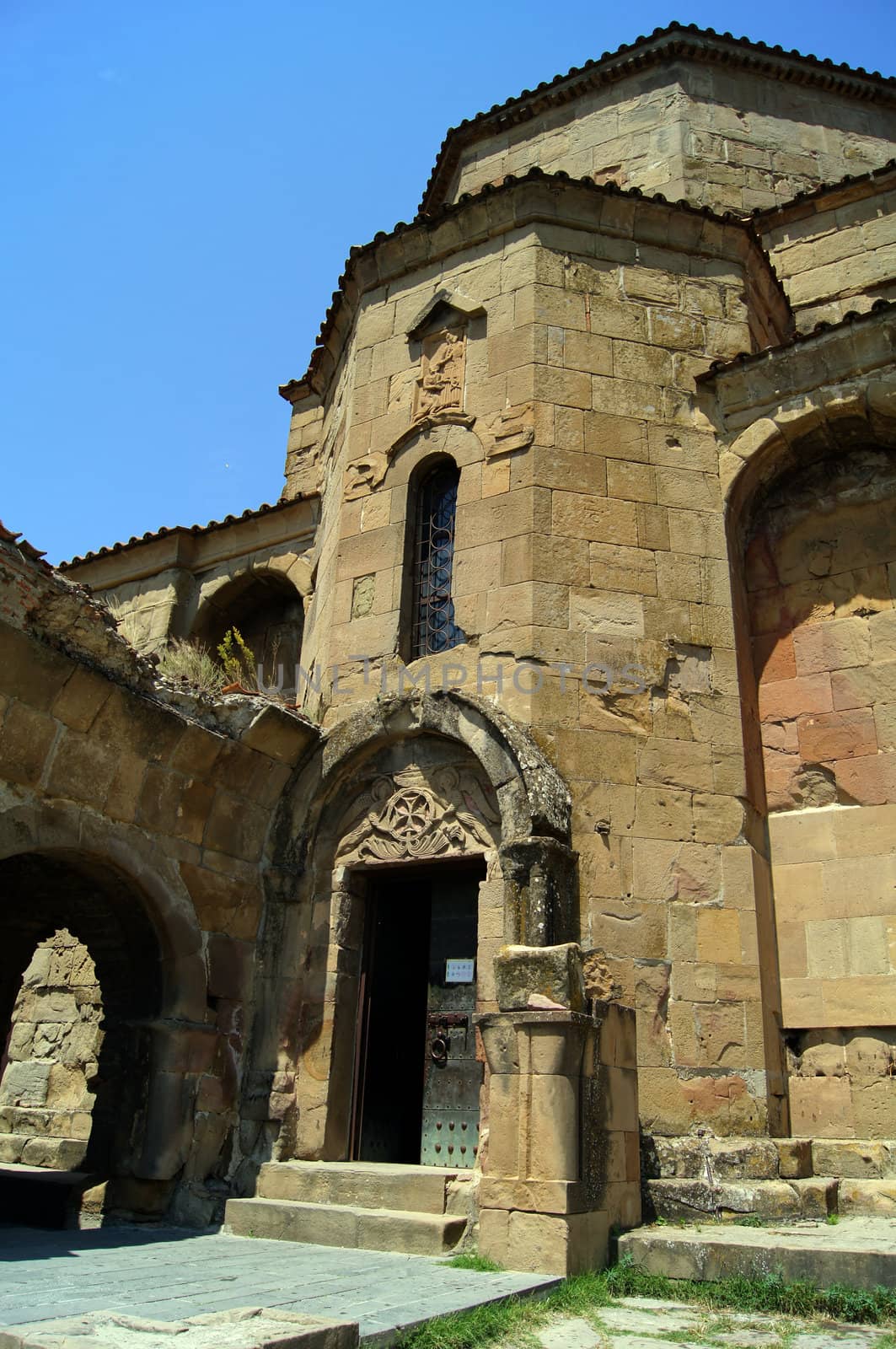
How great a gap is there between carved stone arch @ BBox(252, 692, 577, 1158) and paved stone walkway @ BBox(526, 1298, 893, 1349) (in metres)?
2.04

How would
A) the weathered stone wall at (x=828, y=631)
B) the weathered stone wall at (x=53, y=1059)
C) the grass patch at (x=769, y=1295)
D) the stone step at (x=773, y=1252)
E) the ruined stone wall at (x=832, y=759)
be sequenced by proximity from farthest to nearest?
1. the weathered stone wall at (x=53, y=1059)
2. the weathered stone wall at (x=828, y=631)
3. the ruined stone wall at (x=832, y=759)
4. the stone step at (x=773, y=1252)
5. the grass patch at (x=769, y=1295)

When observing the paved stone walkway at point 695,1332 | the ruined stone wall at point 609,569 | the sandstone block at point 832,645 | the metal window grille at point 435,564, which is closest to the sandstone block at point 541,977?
the ruined stone wall at point 609,569

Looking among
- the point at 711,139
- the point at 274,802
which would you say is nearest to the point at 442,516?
the point at 274,802

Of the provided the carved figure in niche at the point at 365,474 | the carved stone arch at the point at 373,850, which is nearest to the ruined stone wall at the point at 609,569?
the carved figure in niche at the point at 365,474

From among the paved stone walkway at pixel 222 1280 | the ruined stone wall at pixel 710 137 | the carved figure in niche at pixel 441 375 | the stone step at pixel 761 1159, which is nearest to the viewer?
the paved stone walkway at pixel 222 1280

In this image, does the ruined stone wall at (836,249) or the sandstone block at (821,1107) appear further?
the ruined stone wall at (836,249)

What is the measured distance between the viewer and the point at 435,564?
8180 millimetres

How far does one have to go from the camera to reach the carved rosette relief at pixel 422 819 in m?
6.93

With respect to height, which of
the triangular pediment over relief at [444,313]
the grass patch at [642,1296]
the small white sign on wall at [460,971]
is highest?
the triangular pediment over relief at [444,313]

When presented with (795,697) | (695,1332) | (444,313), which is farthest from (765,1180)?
(444,313)

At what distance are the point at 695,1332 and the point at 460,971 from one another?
2980 millimetres

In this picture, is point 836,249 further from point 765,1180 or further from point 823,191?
point 765,1180

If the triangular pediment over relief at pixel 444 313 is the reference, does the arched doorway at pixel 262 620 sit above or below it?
below

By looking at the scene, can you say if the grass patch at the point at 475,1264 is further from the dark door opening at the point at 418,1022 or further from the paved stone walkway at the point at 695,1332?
the dark door opening at the point at 418,1022
